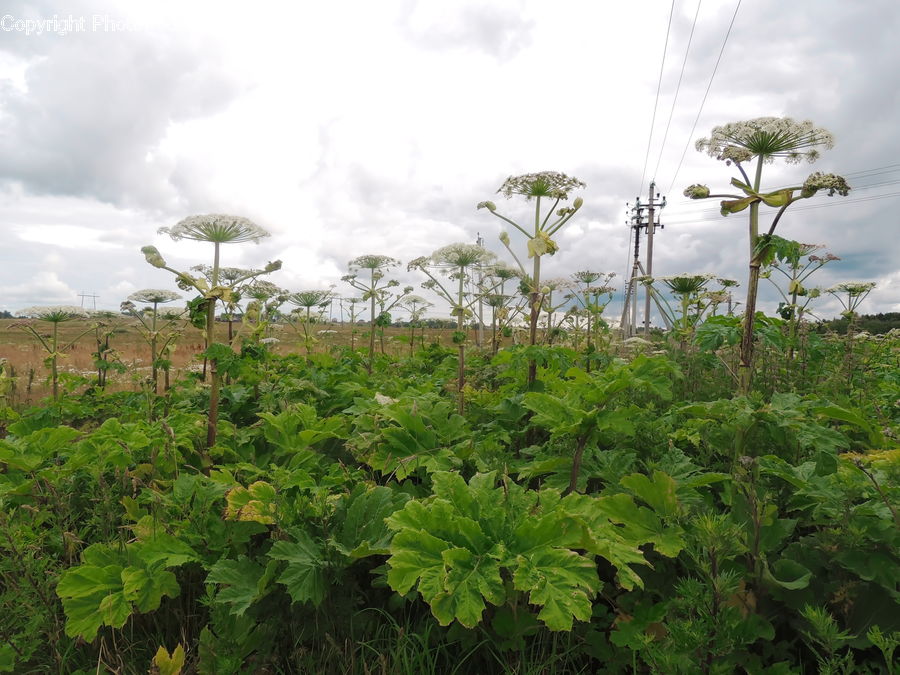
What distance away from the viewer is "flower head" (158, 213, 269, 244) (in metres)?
4.19

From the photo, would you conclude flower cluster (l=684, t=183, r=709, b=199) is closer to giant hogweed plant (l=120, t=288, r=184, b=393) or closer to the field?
the field

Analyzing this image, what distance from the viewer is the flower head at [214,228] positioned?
13.7ft

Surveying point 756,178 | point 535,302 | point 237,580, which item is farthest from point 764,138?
point 237,580

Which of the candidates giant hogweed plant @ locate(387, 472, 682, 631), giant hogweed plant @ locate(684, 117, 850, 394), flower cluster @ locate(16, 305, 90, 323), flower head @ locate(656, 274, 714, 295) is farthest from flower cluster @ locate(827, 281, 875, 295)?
flower cluster @ locate(16, 305, 90, 323)

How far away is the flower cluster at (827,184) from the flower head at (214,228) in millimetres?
4381

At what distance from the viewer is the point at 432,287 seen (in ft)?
19.5

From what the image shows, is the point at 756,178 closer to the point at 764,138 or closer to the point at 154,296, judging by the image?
the point at 764,138

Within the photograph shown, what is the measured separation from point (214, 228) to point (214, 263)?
1.49ft

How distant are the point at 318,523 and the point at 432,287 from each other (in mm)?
3918

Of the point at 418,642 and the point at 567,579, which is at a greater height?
the point at 567,579

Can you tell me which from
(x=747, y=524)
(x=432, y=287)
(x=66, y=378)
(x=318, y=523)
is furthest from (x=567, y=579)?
(x=66, y=378)

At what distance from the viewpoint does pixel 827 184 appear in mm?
2846

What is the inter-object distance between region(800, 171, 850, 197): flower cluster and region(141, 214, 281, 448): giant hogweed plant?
4.03m

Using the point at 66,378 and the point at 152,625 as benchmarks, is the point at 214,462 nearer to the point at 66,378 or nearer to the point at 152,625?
the point at 152,625
